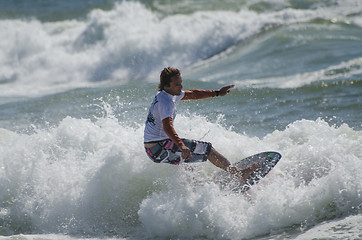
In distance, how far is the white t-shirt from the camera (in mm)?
5832

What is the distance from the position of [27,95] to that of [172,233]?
35.5ft

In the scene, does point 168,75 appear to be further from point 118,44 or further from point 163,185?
point 118,44

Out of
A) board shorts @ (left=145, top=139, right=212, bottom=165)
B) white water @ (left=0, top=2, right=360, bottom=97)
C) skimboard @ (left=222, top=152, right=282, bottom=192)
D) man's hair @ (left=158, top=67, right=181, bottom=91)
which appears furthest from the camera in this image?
white water @ (left=0, top=2, right=360, bottom=97)

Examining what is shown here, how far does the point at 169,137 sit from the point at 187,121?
7.00ft

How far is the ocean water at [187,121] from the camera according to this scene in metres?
5.96

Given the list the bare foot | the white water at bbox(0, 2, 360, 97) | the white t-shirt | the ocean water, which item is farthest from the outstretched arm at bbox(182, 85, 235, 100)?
the white water at bbox(0, 2, 360, 97)

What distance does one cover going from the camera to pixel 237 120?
1007cm

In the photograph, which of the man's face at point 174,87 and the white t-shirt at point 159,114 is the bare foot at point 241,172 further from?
the man's face at point 174,87

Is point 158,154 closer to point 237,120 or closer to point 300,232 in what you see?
A: point 300,232

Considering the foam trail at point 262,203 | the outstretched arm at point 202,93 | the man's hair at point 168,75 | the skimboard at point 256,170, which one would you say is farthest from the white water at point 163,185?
the man's hair at point 168,75

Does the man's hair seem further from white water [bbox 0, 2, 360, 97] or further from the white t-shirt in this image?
white water [bbox 0, 2, 360, 97]

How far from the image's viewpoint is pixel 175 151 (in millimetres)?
6133

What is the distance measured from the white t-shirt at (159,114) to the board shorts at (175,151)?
0.34ft

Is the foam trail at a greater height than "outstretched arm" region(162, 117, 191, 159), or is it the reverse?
→ "outstretched arm" region(162, 117, 191, 159)
